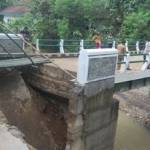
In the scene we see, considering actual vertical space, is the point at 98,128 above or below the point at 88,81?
below

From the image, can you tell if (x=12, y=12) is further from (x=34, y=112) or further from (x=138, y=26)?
(x=34, y=112)

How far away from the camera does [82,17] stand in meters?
40.1

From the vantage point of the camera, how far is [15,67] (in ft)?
47.1

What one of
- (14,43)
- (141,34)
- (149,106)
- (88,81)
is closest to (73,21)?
(141,34)

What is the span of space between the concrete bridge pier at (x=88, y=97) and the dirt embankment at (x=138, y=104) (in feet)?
29.7

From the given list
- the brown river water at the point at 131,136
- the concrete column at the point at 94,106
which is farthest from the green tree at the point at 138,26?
the concrete column at the point at 94,106

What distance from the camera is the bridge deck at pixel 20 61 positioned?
13.9 meters

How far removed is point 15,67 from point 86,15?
2587cm

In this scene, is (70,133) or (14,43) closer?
(70,133)

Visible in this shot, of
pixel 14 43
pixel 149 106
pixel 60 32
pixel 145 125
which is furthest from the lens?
pixel 60 32

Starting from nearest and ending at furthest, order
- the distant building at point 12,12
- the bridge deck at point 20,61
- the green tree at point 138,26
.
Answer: the bridge deck at point 20,61
the green tree at point 138,26
the distant building at point 12,12

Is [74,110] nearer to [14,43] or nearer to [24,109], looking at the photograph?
[24,109]

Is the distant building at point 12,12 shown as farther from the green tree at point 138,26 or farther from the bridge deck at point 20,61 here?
the bridge deck at point 20,61

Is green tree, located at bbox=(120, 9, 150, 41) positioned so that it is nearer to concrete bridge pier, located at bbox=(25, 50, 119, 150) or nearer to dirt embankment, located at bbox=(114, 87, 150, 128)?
dirt embankment, located at bbox=(114, 87, 150, 128)
